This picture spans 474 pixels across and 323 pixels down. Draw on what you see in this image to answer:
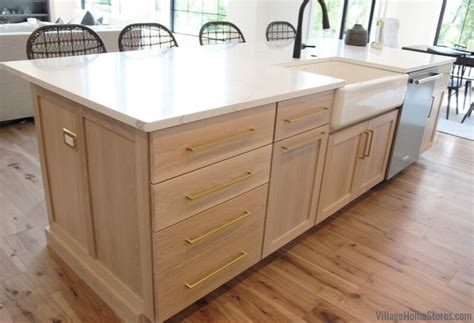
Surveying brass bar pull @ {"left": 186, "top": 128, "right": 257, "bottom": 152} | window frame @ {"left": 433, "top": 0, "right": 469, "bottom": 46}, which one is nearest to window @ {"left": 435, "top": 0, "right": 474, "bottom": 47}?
window frame @ {"left": 433, "top": 0, "right": 469, "bottom": 46}

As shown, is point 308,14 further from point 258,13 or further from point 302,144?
point 302,144

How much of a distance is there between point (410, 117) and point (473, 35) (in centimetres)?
502

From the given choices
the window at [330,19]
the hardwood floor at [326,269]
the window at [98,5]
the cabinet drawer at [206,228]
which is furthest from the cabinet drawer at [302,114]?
the window at [98,5]

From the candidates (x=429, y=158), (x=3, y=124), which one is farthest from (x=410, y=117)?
(x=3, y=124)

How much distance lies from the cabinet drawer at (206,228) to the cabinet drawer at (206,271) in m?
0.03

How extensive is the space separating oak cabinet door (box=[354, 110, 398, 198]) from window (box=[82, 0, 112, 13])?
7.23 metres

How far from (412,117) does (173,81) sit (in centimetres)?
183

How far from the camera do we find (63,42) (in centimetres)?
252

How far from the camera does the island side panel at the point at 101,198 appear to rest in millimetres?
1293

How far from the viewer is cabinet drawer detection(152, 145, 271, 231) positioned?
1.26 metres

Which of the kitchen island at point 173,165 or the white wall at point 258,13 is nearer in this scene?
the kitchen island at point 173,165

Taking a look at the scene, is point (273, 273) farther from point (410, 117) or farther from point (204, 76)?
point (410, 117)

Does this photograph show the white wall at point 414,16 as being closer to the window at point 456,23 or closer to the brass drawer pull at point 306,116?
the window at point 456,23

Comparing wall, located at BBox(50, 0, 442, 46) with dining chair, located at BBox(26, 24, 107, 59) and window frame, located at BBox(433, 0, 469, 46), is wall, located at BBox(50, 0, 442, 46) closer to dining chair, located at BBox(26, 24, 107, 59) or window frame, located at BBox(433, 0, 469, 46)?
window frame, located at BBox(433, 0, 469, 46)
